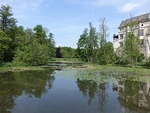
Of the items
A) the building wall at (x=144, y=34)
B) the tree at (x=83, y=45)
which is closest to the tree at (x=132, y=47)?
the building wall at (x=144, y=34)

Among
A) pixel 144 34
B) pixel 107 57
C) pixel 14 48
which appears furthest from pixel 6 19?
pixel 144 34

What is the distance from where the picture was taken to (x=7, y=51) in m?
34.4

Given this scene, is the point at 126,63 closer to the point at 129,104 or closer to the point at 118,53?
the point at 118,53

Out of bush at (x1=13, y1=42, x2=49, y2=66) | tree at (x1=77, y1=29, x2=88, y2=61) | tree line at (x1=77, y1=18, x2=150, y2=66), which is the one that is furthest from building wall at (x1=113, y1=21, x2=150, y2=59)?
bush at (x1=13, y1=42, x2=49, y2=66)

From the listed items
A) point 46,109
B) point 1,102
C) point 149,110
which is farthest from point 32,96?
point 149,110

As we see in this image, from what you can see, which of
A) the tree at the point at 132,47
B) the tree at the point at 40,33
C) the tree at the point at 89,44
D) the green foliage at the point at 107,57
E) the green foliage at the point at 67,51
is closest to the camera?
the tree at the point at 132,47

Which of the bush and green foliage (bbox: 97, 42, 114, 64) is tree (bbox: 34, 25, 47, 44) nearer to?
the bush

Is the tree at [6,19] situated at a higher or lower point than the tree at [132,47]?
higher

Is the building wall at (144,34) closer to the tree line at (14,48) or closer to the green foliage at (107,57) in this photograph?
the green foliage at (107,57)

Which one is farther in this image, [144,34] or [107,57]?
[107,57]

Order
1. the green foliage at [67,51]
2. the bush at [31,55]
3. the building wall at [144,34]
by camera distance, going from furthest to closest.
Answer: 1. the green foliage at [67,51]
2. the building wall at [144,34]
3. the bush at [31,55]

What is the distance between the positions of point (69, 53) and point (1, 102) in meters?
63.3

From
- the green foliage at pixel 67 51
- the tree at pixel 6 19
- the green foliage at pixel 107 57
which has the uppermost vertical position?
the tree at pixel 6 19

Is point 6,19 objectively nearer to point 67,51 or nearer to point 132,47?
point 132,47
